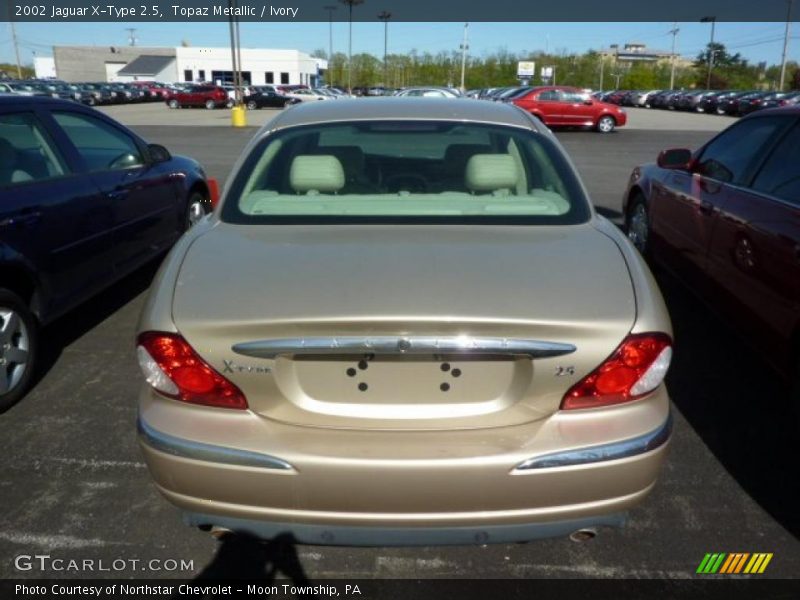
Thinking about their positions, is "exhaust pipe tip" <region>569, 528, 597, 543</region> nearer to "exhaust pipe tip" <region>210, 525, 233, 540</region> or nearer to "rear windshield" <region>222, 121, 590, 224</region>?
"exhaust pipe tip" <region>210, 525, 233, 540</region>

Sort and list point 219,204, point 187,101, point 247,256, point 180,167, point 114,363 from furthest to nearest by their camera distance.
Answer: point 187,101 < point 180,167 < point 114,363 < point 219,204 < point 247,256

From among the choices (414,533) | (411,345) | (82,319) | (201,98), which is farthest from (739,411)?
(201,98)

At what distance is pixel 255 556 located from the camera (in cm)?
265

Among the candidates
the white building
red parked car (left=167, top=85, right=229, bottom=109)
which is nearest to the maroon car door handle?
red parked car (left=167, top=85, right=229, bottom=109)

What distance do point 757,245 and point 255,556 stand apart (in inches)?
113

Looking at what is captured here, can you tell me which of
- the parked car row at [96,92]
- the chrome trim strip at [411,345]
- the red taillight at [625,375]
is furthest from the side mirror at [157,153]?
the parked car row at [96,92]

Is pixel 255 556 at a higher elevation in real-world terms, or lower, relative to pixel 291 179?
Result: lower

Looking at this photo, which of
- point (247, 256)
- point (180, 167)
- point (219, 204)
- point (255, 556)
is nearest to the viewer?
point (247, 256)

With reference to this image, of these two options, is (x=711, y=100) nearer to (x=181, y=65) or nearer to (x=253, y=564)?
(x=253, y=564)

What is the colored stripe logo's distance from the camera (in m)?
2.59

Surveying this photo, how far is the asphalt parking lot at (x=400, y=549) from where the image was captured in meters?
2.62

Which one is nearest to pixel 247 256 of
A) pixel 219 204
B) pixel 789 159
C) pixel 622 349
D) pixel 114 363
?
pixel 219 204

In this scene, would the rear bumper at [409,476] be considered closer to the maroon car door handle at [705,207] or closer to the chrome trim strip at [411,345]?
the chrome trim strip at [411,345]

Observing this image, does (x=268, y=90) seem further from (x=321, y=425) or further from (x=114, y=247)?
(x=321, y=425)
